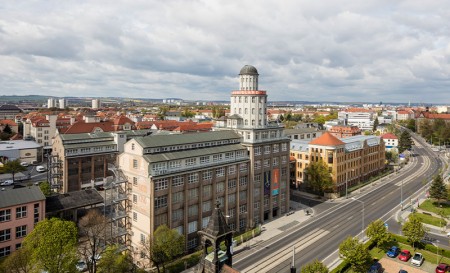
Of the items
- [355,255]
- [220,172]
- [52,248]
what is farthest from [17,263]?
[355,255]

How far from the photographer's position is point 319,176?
96.2 metres

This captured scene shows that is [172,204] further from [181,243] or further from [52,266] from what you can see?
[52,266]

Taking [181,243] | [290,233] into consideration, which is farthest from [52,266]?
[290,233]

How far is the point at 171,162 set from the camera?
58.8m

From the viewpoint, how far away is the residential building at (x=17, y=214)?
54.3 metres

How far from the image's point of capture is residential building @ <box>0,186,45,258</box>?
5430 cm

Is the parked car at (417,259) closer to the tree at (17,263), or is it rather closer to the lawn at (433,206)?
the lawn at (433,206)

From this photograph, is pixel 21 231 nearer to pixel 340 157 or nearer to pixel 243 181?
pixel 243 181

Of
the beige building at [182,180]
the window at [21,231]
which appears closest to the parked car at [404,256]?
the beige building at [182,180]

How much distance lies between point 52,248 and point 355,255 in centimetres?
4409

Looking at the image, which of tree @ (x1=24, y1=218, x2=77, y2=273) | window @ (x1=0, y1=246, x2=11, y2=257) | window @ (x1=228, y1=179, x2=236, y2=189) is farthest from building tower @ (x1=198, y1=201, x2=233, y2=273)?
window @ (x1=0, y1=246, x2=11, y2=257)

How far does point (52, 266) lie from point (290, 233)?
47400 mm

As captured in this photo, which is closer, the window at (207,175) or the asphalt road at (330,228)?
the asphalt road at (330,228)

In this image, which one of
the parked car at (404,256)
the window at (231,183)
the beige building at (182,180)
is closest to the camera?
the beige building at (182,180)
